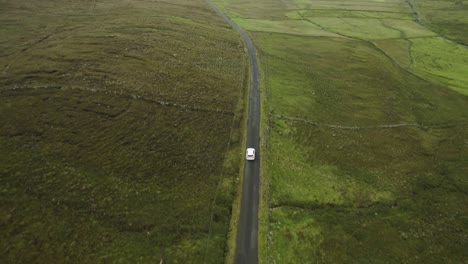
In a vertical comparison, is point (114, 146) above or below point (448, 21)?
below

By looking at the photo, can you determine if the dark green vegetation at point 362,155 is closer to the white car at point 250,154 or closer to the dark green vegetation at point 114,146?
the white car at point 250,154

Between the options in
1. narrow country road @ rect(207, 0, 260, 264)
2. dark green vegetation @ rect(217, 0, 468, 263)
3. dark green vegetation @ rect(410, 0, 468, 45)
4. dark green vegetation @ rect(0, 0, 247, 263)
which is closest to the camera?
narrow country road @ rect(207, 0, 260, 264)

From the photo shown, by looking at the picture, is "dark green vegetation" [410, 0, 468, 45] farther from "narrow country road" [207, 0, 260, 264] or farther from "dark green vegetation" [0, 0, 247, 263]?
"narrow country road" [207, 0, 260, 264]

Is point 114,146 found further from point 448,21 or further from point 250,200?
point 448,21

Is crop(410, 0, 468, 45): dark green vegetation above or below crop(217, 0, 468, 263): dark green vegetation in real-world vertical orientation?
above

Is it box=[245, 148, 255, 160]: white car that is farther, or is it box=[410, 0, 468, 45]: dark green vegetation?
box=[410, 0, 468, 45]: dark green vegetation

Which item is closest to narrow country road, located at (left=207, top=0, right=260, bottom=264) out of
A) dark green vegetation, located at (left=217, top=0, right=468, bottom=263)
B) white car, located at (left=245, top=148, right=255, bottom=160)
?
white car, located at (left=245, top=148, right=255, bottom=160)

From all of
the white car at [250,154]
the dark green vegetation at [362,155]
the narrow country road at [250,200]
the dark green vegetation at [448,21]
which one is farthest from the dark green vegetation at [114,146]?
the dark green vegetation at [448,21]

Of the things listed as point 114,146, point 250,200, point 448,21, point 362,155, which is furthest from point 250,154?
point 448,21
